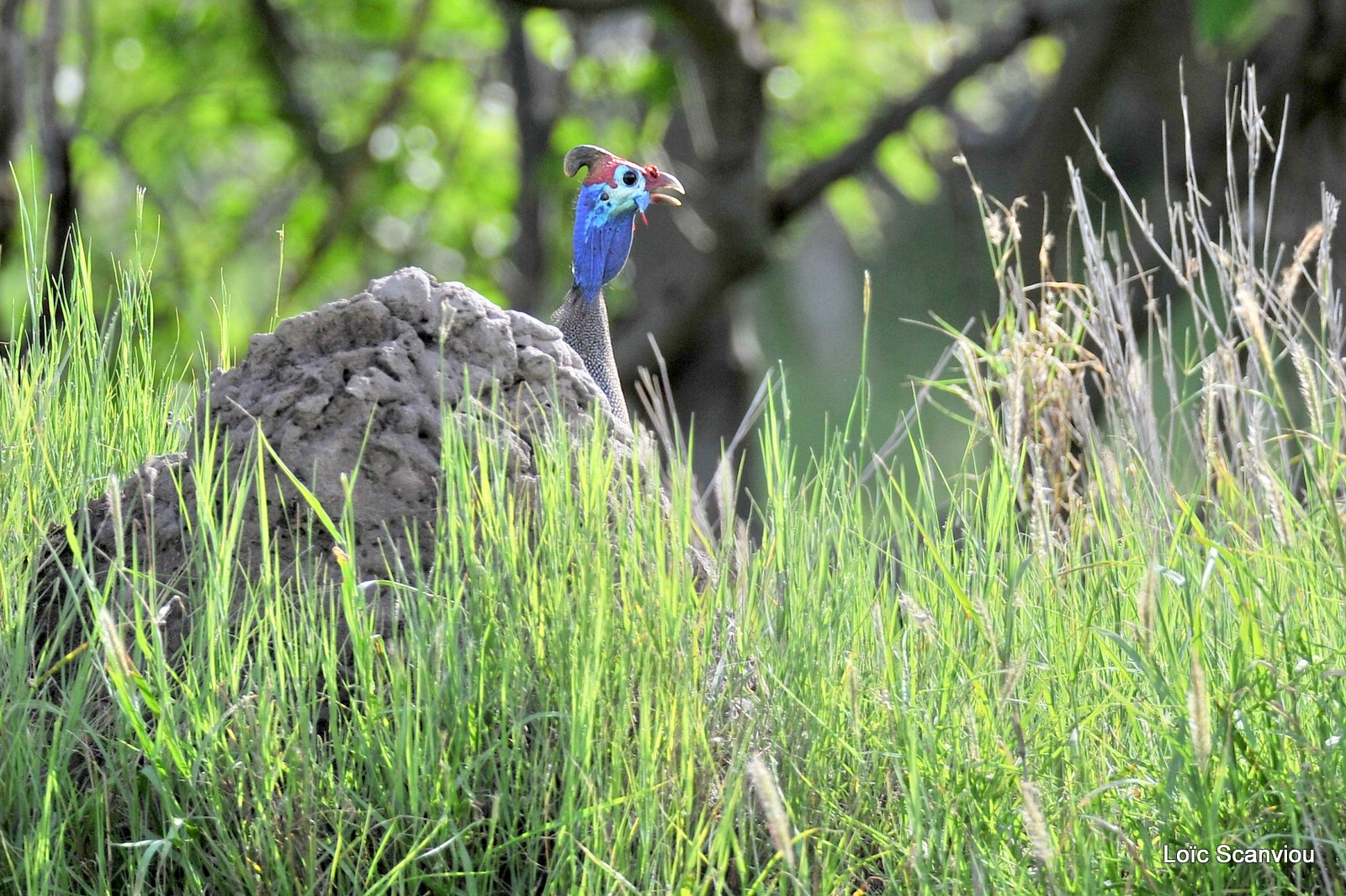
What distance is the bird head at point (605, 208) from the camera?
3.10 m

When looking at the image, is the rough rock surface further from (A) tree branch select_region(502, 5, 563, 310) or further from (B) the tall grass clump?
(A) tree branch select_region(502, 5, 563, 310)

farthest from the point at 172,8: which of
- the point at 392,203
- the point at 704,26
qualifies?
the point at 704,26

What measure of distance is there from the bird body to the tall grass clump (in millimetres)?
797

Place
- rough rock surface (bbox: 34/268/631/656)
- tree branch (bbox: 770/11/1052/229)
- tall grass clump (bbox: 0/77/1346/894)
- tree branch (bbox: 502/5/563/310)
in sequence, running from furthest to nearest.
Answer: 1. tree branch (bbox: 502/5/563/310)
2. tree branch (bbox: 770/11/1052/229)
3. rough rock surface (bbox: 34/268/631/656)
4. tall grass clump (bbox: 0/77/1346/894)

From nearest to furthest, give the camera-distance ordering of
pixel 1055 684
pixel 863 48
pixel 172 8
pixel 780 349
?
pixel 1055 684 → pixel 172 8 → pixel 863 48 → pixel 780 349

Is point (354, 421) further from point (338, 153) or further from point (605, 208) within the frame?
point (338, 153)

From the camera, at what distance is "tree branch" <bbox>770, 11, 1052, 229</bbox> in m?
7.28

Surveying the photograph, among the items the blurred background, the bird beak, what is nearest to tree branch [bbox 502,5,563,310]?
the blurred background

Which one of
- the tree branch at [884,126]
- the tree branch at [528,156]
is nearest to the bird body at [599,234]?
the tree branch at [884,126]

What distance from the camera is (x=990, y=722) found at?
2.06m

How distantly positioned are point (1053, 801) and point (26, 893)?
53.2 inches

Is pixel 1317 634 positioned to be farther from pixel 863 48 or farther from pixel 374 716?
pixel 863 48

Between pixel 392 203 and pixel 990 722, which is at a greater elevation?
pixel 392 203

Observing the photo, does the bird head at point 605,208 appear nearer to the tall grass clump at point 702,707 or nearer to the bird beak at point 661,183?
the bird beak at point 661,183
